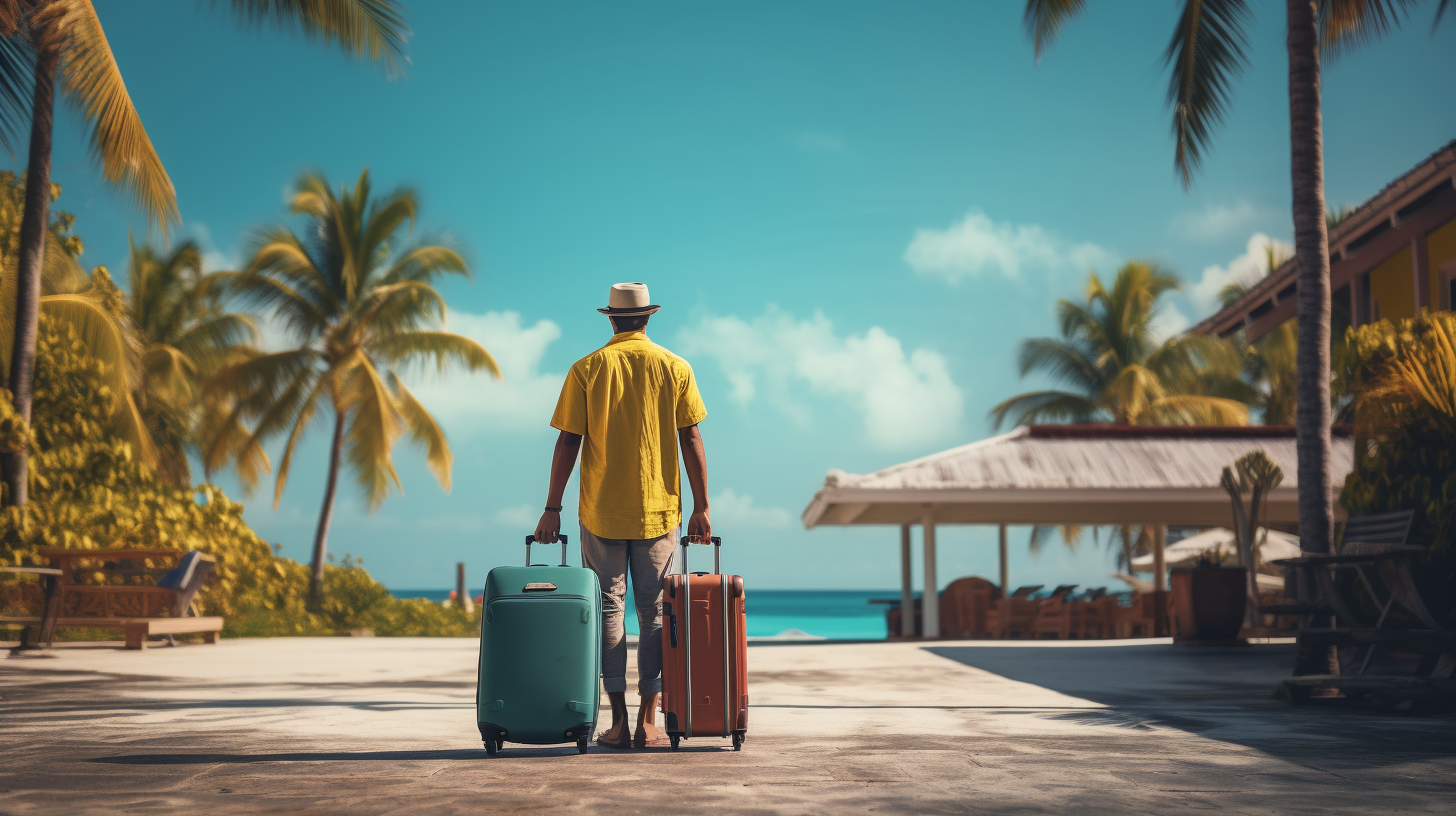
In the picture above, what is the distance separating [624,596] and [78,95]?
36.6ft

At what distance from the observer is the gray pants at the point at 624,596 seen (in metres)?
4.63

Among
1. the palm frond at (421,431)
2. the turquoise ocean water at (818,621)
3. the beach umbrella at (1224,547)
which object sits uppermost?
the palm frond at (421,431)

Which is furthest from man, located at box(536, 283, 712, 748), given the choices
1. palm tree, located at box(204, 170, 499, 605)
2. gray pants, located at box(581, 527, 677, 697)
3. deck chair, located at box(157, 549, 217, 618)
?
palm tree, located at box(204, 170, 499, 605)

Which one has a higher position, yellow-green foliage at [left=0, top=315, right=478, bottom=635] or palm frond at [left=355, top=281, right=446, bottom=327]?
palm frond at [left=355, top=281, right=446, bottom=327]

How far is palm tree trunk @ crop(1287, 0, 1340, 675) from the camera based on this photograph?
782cm

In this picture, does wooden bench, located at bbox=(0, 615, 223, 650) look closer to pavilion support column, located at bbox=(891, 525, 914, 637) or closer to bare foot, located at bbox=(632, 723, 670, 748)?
bare foot, located at bbox=(632, 723, 670, 748)

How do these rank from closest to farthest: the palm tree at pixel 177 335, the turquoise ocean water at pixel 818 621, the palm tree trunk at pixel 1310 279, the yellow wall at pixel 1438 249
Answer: the palm tree trunk at pixel 1310 279 → the yellow wall at pixel 1438 249 → the palm tree at pixel 177 335 → the turquoise ocean water at pixel 818 621

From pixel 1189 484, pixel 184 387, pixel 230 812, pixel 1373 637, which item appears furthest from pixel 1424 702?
pixel 184 387

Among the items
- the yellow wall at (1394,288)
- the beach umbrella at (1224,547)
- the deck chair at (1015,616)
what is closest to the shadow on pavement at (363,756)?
the yellow wall at (1394,288)

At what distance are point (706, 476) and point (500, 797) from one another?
1.78 metres

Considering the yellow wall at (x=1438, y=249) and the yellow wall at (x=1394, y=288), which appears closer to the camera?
the yellow wall at (x=1438, y=249)

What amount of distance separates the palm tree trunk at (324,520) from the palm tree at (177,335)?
286 cm

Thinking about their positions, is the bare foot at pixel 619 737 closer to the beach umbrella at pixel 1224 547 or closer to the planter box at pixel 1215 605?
the planter box at pixel 1215 605

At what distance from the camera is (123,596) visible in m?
13.8
